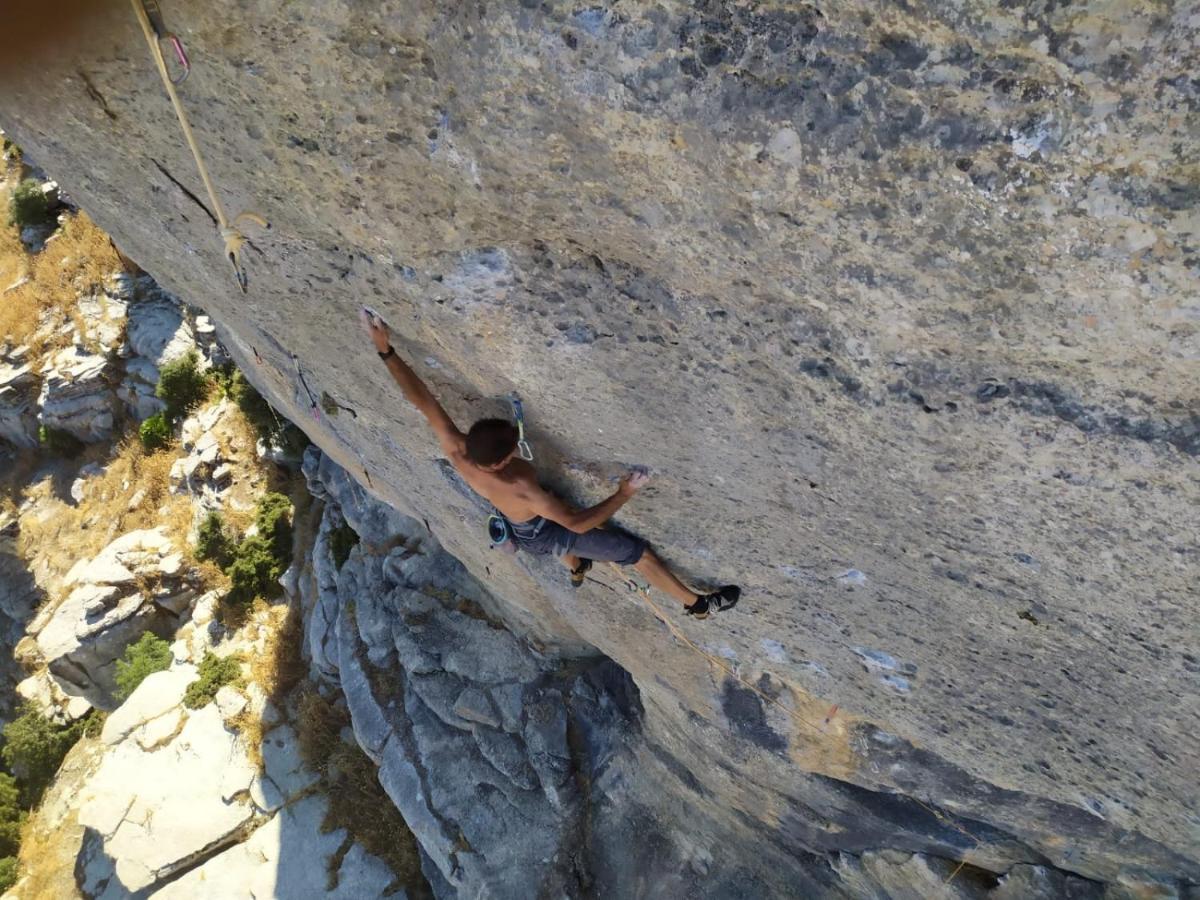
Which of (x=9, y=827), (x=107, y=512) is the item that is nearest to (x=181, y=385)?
(x=107, y=512)

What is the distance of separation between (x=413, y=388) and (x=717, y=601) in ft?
6.08

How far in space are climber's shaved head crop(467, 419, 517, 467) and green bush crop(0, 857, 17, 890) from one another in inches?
521

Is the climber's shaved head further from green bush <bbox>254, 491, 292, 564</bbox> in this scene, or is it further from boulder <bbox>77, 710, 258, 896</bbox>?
green bush <bbox>254, 491, 292, 564</bbox>

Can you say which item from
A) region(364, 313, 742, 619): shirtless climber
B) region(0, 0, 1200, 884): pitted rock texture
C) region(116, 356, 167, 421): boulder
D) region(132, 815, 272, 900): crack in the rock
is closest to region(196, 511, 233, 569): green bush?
region(116, 356, 167, 421): boulder

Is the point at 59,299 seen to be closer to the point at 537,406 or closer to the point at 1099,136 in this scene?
the point at 537,406

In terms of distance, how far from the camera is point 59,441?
611 inches

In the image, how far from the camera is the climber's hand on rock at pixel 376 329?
11.2 feet

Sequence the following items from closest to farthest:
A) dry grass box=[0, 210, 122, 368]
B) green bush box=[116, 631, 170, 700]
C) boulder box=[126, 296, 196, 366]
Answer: green bush box=[116, 631, 170, 700], boulder box=[126, 296, 196, 366], dry grass box=[0, 210, 122, 368]

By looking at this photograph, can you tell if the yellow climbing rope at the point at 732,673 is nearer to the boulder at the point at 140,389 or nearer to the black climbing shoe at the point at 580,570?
the black climbing shoe at the point at 580,570

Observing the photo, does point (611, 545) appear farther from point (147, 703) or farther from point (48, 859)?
point (48, 859)

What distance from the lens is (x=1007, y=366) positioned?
2150 millimetres

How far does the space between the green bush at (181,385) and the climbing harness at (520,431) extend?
43.1 feet

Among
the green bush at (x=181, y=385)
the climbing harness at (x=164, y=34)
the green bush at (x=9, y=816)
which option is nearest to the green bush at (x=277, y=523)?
the green bush at (x=181, y=385)

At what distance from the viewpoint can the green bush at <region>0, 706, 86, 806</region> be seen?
42.3 ft
